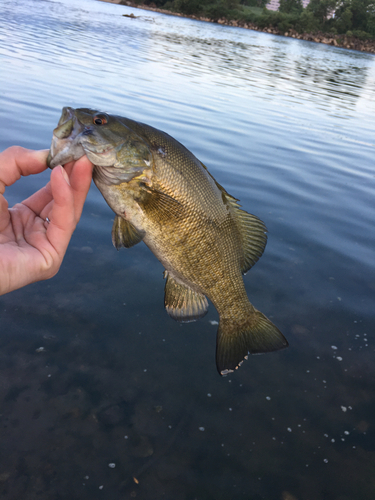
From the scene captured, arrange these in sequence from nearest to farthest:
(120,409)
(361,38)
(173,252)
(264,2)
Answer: (173,252)
(120,409)
(361,38)
(264,2)

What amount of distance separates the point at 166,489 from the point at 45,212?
2.21m

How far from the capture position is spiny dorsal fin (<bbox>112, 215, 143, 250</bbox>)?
2539mm

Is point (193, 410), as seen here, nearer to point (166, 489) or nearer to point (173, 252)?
point (166, 489)

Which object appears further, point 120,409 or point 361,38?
point 361,38

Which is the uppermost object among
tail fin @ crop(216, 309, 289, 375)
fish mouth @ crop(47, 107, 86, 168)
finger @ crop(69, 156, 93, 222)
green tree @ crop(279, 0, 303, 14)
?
green tree @ crop(279, 0, 303, 14)

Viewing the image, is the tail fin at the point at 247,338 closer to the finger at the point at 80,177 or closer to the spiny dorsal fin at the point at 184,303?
the spiny dorsal fin at the point at 184,303

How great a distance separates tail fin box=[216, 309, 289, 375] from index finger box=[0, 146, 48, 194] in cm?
168

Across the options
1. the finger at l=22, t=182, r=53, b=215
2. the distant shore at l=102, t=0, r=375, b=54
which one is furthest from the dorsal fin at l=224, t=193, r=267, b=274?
the distant shore at l=102, t=0, r=375, b=54

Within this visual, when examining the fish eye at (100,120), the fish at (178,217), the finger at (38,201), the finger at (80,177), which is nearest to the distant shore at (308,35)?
the fish at (178,217)

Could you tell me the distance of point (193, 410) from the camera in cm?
345

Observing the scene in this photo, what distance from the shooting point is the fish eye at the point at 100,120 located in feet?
7.65

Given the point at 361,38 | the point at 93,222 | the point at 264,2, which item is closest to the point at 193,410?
the point at 93,222

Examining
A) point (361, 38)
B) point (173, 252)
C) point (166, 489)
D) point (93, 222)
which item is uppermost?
point (361, 38)

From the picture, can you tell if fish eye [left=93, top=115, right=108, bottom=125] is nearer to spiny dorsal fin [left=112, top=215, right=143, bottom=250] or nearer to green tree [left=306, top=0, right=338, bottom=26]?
spiny dorsal fin [left=112, top=215, right=143, bottom=250]
